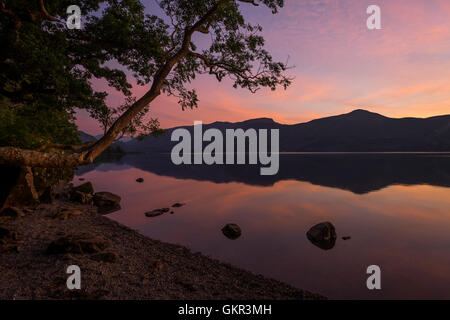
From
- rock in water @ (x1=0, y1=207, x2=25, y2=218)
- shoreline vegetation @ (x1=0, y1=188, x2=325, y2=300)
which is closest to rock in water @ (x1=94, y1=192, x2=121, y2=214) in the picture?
rock in water @ (x1=0, y1=207, x2=25, y2=218)

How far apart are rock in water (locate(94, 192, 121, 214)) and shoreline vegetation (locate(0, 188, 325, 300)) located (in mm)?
10235

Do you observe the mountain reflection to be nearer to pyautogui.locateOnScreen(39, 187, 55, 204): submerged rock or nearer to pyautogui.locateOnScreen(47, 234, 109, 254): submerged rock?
pyautogui.locateOnScreen(39, 187, 55, 204): submerged rock

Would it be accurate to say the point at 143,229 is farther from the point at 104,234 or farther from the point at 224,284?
the point at 224,284

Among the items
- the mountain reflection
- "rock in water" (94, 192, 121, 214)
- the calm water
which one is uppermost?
the mountain reflection

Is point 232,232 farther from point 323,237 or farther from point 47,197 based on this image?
point 47,197

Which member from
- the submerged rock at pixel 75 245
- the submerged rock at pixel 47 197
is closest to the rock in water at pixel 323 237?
the submerged rock at pixel 75 245

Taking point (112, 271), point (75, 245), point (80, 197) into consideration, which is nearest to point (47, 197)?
point (80, 197)

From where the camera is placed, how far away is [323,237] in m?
16.9

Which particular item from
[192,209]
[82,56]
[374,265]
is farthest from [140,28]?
[192,209]

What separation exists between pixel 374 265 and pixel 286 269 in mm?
6294

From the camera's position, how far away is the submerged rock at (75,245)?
953 cm

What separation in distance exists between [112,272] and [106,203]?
18.7m

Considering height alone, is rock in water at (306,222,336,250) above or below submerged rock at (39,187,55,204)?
below

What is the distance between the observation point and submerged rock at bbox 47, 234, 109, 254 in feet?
31.3
